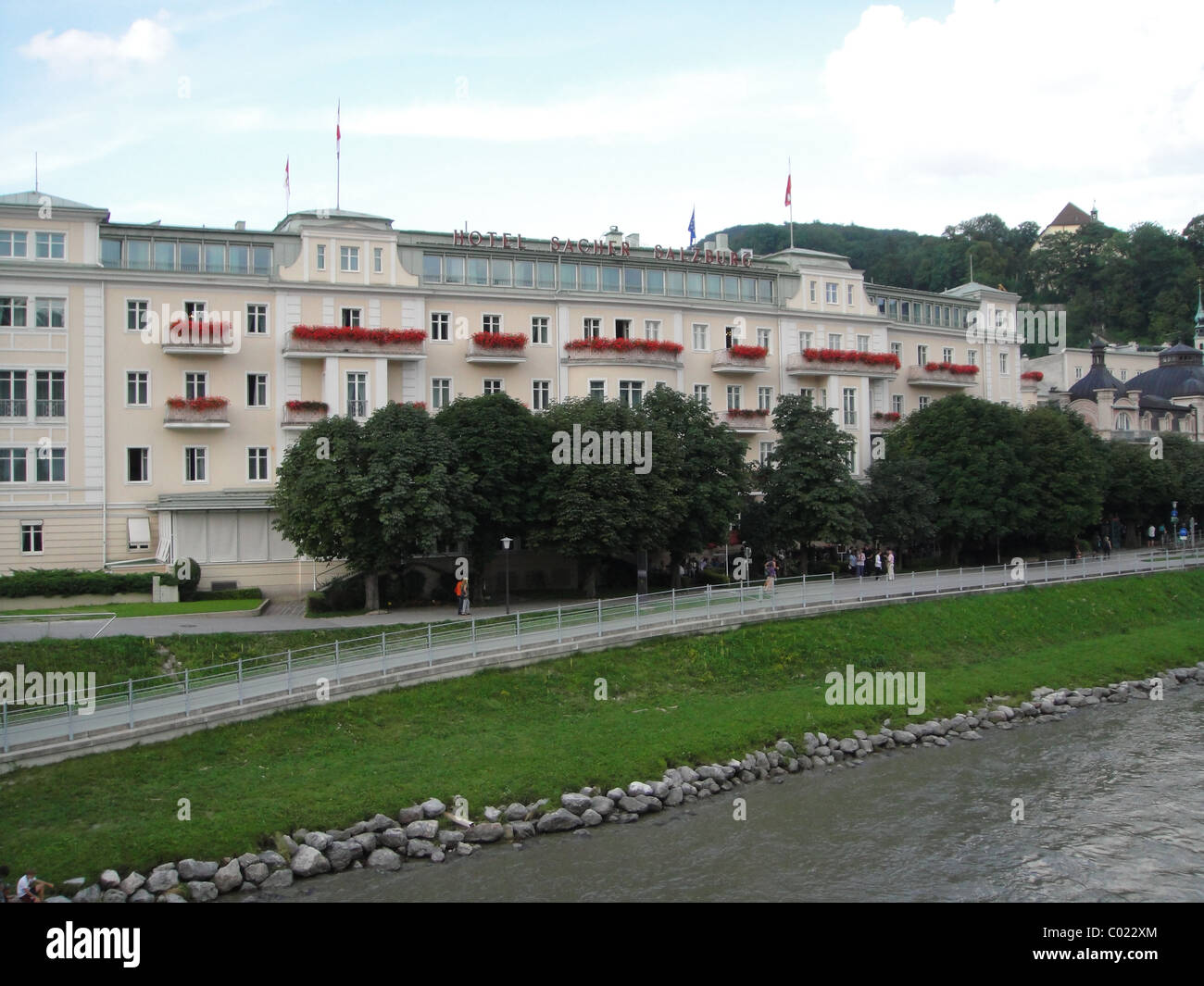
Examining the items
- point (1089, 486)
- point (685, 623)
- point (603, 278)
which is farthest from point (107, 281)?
point (1089, 486)

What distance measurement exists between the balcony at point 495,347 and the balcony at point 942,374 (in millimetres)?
28553

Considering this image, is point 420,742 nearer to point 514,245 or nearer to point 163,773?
point 163,773

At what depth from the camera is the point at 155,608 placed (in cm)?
3919

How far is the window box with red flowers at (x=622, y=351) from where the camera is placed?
54219 millimetres

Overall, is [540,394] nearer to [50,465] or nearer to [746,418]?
[746,418]

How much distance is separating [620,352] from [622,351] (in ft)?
0.51

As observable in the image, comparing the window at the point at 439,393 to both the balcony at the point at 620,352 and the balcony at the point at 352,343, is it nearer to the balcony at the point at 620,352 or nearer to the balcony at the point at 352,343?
the balcony at the point at 352,343

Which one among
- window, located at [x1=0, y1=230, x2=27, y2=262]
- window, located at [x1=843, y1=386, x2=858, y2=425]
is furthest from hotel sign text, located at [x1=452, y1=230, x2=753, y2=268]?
window, located at [x1=0, y1=230, x2=27, y2=262]

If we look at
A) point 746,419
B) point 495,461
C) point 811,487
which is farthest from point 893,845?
point 746,419

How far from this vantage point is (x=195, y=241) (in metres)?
48.5

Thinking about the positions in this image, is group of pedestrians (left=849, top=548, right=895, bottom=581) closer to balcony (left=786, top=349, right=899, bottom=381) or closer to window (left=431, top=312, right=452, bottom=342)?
balcony (left=786, top=349, right=899, bottom=381)

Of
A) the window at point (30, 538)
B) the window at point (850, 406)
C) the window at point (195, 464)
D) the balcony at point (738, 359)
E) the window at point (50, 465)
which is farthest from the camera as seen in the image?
the window at point (850, 406)

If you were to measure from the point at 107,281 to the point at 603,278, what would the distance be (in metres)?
24.7

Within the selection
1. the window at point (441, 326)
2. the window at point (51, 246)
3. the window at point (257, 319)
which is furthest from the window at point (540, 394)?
the window at point (51, 246)
